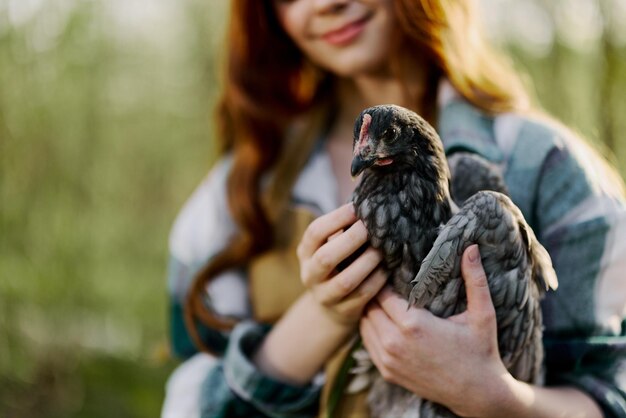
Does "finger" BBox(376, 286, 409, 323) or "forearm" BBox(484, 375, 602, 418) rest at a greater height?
"finger" BBox(376, 286, 409, 323)

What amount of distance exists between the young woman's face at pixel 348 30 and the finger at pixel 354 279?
602mm

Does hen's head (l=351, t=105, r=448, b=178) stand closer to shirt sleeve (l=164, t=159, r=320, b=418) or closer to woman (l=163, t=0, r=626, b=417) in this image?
woman (l=163, t=0, r=626, b=417)

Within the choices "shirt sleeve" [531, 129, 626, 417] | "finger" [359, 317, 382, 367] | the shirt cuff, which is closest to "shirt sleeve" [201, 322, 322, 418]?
the shirt cuff

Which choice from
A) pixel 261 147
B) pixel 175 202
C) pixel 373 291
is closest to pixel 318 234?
pixel 373 291

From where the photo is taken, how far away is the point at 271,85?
79.7 inches

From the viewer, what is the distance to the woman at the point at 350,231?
1.24m

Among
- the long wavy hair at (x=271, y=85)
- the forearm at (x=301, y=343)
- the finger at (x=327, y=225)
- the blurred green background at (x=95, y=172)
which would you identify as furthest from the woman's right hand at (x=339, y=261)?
the blurred green background at (x=95, y=172)

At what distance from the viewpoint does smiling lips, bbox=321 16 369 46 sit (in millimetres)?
1603

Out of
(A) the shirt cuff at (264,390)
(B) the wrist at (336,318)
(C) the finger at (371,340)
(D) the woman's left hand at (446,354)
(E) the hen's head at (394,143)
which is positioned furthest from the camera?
(A) the shirt cuff at (264,390)

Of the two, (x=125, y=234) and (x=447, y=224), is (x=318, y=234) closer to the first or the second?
(x=447, y=224)

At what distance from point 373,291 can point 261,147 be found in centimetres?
82

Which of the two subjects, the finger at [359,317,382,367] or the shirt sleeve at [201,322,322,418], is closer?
the finger at [359,317,382,367]

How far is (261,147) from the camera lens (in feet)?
6.39

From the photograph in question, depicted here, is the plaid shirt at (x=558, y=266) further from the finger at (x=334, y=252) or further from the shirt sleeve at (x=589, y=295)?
the finger at (x=334, y=252)
